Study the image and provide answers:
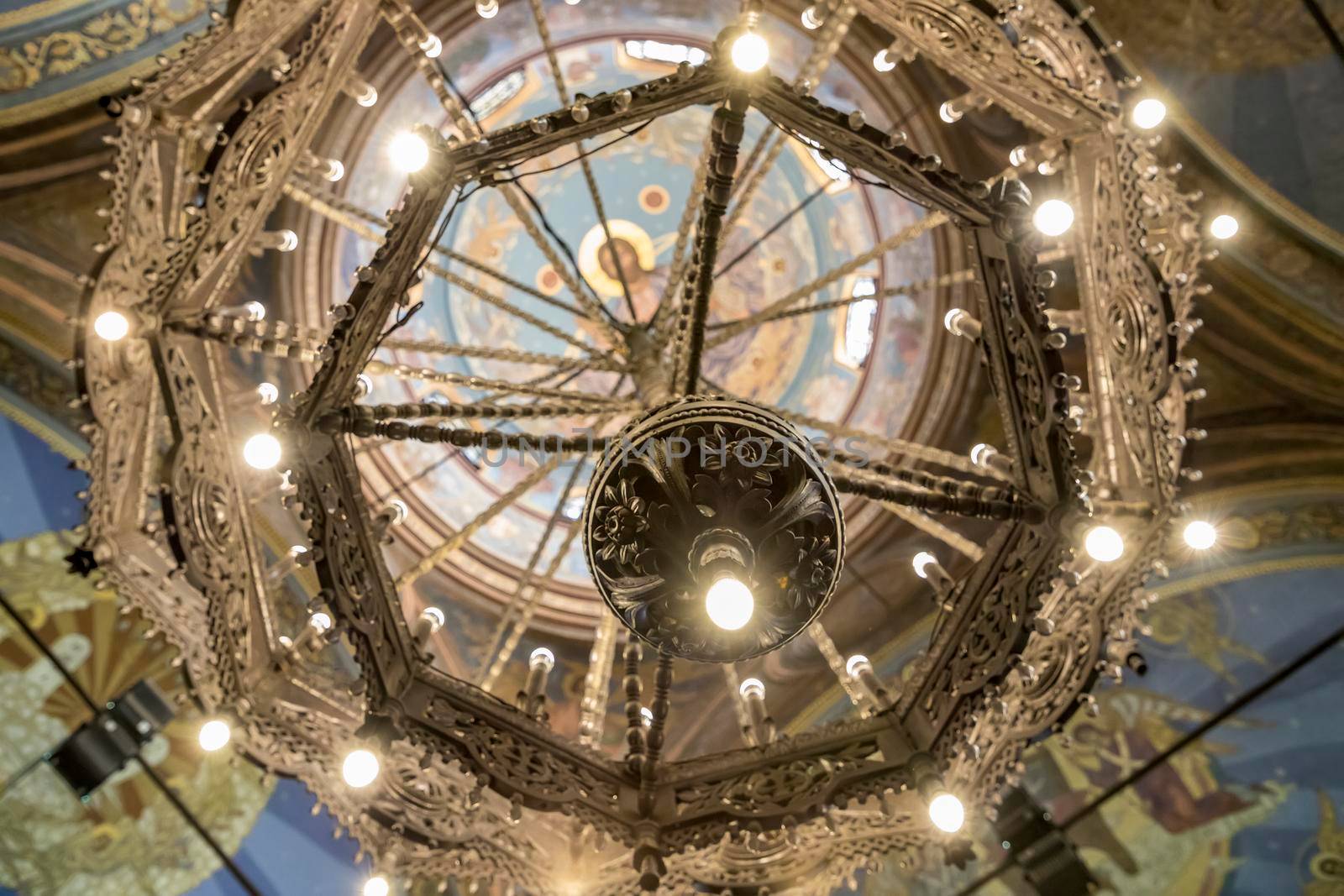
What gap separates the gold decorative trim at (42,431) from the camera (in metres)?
6.88

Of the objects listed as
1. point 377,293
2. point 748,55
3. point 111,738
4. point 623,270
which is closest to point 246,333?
point 377,293

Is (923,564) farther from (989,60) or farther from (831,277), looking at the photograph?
(989,60)

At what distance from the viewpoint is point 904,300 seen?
8.45 metres

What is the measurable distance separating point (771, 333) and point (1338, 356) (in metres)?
4.87

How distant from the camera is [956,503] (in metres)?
3.38

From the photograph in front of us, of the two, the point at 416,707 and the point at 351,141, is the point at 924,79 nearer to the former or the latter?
the point at 351,141

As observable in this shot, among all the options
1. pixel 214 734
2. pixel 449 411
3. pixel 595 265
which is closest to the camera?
pixel 449 411

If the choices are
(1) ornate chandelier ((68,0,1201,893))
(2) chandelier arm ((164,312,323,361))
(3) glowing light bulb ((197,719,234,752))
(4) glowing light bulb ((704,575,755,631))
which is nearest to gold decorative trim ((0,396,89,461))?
(1) ornate chandelier ((68,0,1201,893))

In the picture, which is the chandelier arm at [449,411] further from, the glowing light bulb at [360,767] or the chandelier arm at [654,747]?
the glowing light bulb at [360,767]

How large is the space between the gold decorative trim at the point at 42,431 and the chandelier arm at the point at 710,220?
537 cm

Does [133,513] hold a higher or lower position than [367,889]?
higher

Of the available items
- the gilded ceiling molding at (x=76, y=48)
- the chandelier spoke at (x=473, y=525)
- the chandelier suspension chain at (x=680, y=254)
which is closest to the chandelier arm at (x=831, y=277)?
the chandelier suspension chain at (x=680, y=254)

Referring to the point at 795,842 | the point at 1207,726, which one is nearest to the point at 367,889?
A: the point at 795,842

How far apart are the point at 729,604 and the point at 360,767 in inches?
63.4
